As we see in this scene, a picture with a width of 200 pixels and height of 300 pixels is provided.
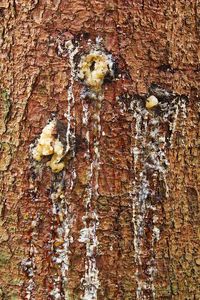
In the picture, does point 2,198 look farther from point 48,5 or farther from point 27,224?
point 48,5

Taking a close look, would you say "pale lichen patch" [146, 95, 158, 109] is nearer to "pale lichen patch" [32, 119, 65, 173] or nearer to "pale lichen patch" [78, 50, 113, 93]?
"pale lichen patch" [78, 50, 113, 93]

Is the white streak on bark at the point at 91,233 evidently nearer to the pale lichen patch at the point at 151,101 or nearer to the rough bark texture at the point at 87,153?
the rough bark texture at the point at 87,153

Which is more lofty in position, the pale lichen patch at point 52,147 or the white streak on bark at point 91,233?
the pale lichen patch at point 52,147

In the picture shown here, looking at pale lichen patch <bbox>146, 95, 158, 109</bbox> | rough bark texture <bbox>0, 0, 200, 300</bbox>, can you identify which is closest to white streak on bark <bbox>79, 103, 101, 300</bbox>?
rough bark texture <bbox>0, 0, 200, 300</bbox>

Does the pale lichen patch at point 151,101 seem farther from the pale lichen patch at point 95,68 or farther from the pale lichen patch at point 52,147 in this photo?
the pale lichen patch at point 52,147

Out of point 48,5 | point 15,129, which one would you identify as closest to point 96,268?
point 15,129

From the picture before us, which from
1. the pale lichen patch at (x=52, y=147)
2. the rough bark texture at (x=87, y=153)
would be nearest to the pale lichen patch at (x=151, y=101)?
the rough bark texture at (x=87, y=153)

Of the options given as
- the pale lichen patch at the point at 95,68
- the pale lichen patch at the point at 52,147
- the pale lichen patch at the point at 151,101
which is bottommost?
the pale lichen patch at the point at 52,147

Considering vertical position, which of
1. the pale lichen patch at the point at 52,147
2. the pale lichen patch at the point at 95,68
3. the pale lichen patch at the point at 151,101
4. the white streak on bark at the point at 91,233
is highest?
the pale lichen patch at the point at 95,68
